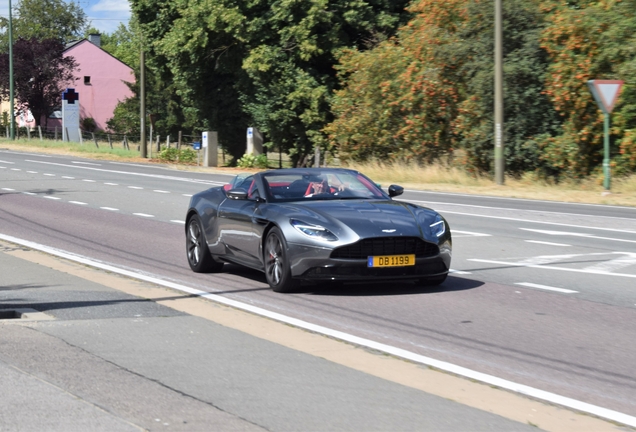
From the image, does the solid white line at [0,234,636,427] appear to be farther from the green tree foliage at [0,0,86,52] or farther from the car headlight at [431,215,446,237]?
the green tree foliage at [0,0,86,52]

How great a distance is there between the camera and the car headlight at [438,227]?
1035 cm

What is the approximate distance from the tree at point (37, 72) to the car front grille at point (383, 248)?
7948 cm

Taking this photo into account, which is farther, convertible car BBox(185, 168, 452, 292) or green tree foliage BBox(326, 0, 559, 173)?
green tree foliage BBox(326, 0, 559, 173)

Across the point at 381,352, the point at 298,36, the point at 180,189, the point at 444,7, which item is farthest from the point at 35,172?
the point at 381,352

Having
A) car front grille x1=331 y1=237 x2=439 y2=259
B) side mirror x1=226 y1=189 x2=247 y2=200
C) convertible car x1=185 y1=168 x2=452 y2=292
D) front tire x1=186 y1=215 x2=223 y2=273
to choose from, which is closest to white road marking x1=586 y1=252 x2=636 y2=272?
convertible car x1=185 y1=168 x2=452 y2=292

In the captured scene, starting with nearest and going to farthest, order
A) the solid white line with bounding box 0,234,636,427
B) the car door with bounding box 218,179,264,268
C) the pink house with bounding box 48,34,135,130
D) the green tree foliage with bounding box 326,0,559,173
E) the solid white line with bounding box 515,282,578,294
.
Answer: the solid white line with bounding box 0,234,636,427
the solid white line with bounding box 515,282,578,294
the car door with bounding box 218,179,264,268
the green tree foliage with bounding box 326,0,559,173
the pink house with bounding box 48,34,135,130

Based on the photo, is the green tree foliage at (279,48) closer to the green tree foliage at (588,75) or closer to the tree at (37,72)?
the green tree foliage at (588,75)

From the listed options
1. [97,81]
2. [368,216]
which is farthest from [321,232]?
[97,81]

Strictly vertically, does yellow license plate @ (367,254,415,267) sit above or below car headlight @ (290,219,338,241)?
below

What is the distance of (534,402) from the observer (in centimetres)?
603

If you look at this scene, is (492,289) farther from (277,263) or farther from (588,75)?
(588,75)

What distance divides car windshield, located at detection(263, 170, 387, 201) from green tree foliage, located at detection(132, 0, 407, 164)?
98.6 feet

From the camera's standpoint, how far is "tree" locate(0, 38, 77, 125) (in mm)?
84562

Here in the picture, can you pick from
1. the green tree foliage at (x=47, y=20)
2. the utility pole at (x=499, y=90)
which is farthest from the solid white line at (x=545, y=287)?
the green tree foliage at (x=47, y=20)
